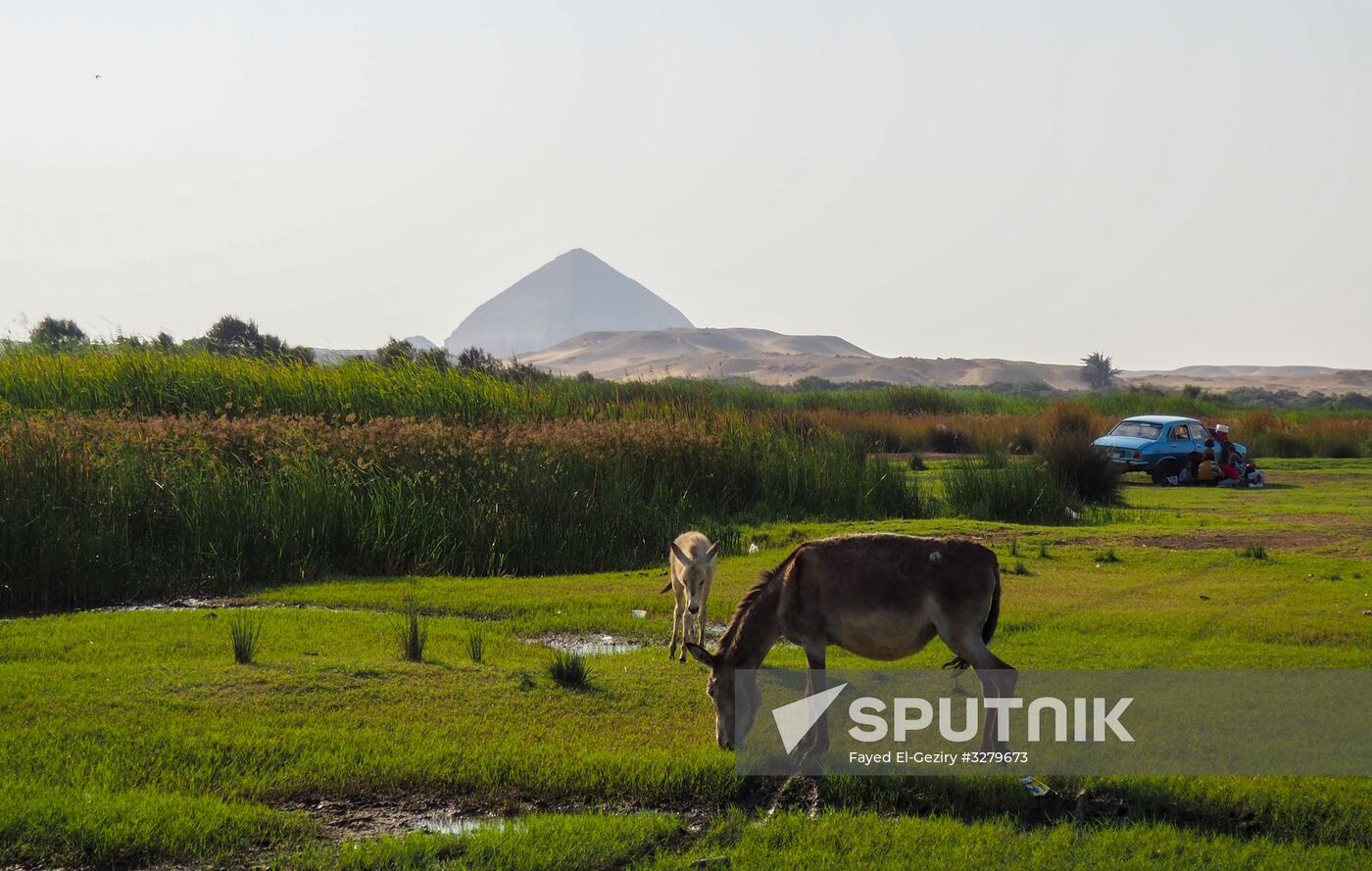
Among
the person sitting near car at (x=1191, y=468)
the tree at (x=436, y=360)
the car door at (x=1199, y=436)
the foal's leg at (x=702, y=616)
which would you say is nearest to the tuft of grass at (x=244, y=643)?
the foal's leg at (x=702, y=616)

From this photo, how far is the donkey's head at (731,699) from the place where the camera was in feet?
23.3

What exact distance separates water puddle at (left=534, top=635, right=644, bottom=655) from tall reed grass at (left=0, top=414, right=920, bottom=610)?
4386 mm

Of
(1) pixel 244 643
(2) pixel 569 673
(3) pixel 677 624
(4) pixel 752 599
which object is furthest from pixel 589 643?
(4) pixel 752 599

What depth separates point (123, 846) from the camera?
19.5 feet

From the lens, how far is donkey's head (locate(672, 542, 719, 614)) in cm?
976

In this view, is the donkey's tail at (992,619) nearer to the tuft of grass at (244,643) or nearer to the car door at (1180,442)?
the tuft of grass at (244,643)

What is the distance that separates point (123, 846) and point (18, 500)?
30.3ft

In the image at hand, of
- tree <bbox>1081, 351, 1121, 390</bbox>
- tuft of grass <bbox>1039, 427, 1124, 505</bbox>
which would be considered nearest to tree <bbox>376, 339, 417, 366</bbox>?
tuft of grass <bbox>1039, 427, 1124, 505</bbox>

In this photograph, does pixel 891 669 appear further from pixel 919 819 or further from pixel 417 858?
pixel 417 858

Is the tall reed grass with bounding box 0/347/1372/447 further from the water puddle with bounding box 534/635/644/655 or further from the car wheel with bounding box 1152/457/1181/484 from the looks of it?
the car wheel with bounding box 1152/457/1181/484

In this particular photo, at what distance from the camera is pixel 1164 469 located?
30.9m

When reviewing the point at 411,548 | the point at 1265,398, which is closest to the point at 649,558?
the point at 411,548

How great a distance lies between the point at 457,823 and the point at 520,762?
0.73m

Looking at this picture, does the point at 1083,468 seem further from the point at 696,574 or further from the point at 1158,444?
the point at 696,574
